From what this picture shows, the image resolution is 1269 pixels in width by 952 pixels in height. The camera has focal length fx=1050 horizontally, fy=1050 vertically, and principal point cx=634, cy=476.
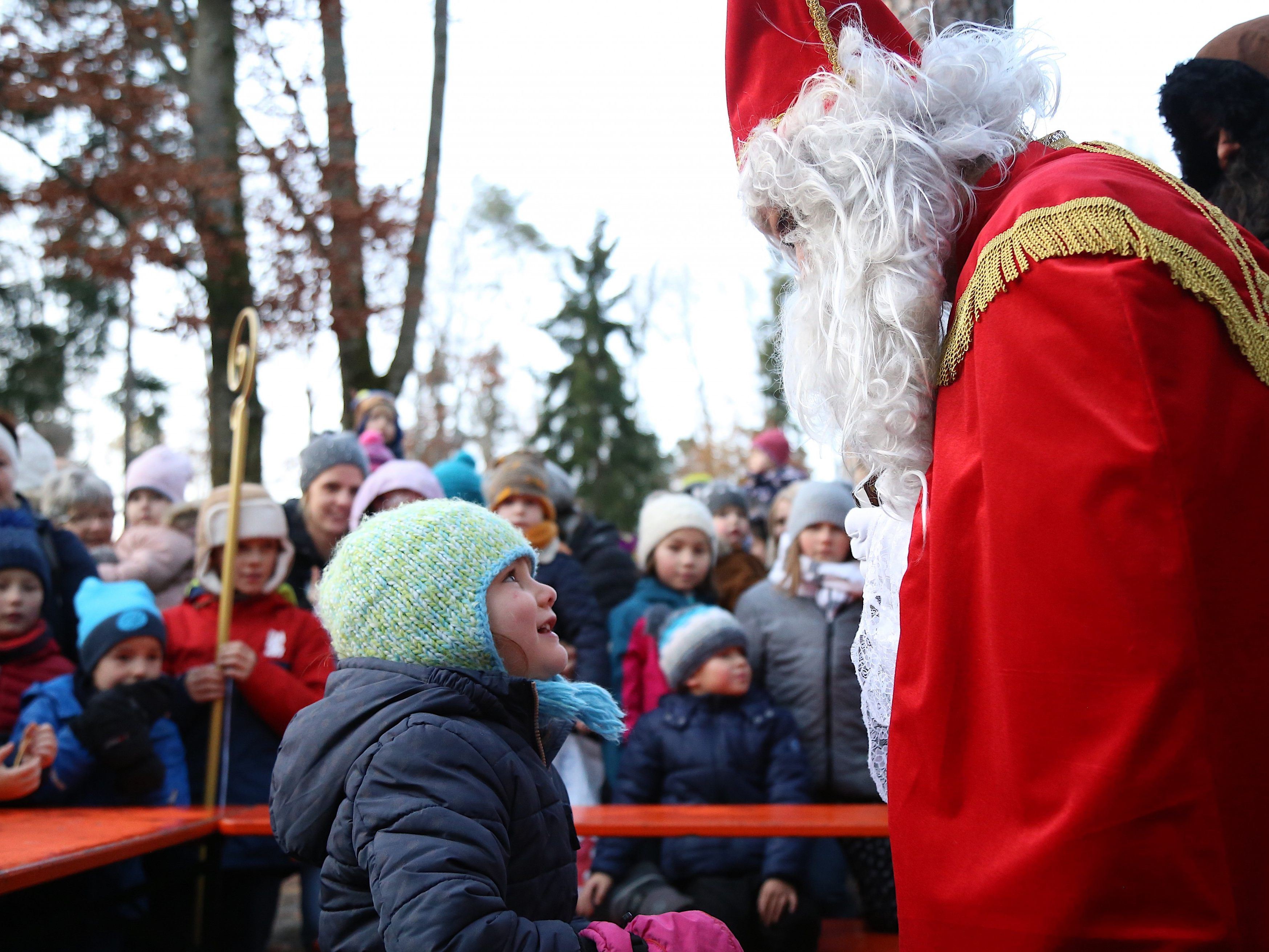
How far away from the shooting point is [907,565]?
5.72 feet

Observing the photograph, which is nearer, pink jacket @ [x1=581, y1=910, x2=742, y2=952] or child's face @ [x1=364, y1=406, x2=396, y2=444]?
pink jacket @ [x1=581, y1=910, x2=742, y2=952]

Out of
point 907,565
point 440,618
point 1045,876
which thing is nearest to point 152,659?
point 440,618

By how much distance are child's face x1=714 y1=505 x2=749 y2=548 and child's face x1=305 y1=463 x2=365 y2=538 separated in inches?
95.8

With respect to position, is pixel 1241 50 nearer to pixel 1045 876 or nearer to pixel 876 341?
pixel 876 341

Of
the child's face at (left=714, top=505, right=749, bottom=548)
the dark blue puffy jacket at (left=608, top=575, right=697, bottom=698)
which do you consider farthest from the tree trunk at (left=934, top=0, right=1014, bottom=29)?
the child's face at (left=714, top=505, right=749, bottom=548)

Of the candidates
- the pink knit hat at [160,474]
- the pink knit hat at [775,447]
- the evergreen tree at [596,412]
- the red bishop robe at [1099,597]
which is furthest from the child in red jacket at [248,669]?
the evergreen tree at [596,412]

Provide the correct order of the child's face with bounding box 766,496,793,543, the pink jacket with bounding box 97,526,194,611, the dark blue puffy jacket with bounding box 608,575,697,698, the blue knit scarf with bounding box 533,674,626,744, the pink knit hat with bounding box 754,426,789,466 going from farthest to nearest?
the pink knit hat with bounding box 754,426,789,466 → the child's face with bounding box 766,496,793,543 → the dark blue puffy jacket with bounding box 608,575,697,698 → the pink jacket with bounding box 97,526,194,611 → the blue knit scarf with bounding box 533,674,626,744

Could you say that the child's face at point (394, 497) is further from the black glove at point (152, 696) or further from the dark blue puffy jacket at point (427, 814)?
the dark blue puffy jacket at point (427, 814)

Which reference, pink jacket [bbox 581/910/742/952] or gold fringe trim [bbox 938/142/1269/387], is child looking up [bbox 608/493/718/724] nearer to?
pink jacket [bbox 581/910/742/952]

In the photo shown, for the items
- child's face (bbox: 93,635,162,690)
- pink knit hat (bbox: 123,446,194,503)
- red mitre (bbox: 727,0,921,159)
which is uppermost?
red mitre (bbox: 727,0,921,159)

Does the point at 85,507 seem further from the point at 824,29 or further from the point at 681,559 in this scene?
the point at 824,29

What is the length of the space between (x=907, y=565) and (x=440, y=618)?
857 mm

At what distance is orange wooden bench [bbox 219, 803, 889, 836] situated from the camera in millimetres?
3201

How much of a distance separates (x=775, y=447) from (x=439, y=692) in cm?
658
